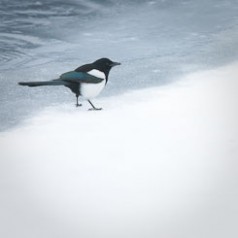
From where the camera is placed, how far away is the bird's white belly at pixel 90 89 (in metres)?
1.40

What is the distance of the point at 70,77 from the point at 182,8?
22.6 inches

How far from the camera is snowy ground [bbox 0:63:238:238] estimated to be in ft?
4.03

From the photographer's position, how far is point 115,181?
1287mm

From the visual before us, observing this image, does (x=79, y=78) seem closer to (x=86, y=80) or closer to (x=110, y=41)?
(x=86, y=80)

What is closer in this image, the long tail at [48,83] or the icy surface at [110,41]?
the long tail at [48,83]

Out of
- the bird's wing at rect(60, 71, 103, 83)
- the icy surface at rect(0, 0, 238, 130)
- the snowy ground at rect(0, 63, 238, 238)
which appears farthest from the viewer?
the icy surface at rect(0, 0, 238, 130)

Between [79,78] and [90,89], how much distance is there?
0.04 metres

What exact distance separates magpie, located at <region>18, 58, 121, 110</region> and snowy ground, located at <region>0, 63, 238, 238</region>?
55 mm

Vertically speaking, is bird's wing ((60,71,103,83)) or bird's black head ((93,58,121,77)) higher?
bird's black head ((93,58,121,77))

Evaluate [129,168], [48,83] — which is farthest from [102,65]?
[129,168]

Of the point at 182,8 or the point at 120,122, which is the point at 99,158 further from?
the point at 182,8

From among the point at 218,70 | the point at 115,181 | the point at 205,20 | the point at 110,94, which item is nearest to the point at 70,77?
the point at 110,94

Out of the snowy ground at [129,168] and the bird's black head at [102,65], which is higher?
the bird's black head at [102,65]

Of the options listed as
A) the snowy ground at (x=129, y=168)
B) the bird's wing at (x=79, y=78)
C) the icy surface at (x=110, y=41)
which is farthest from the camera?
the icy surface at (x=110, y=41)
